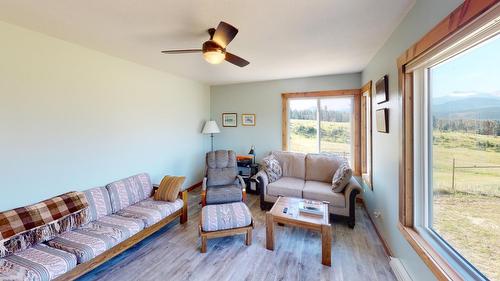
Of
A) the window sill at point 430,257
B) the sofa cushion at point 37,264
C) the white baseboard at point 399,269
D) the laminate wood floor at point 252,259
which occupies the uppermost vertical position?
the window sill at point 430,257

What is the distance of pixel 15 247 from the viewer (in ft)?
6.26

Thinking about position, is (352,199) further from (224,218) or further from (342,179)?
(224,218)

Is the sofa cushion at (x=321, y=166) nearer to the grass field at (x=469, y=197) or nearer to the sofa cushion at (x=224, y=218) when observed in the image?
the sofa cushion at (x=224, y=218)

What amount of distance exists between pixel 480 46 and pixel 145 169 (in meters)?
4.22

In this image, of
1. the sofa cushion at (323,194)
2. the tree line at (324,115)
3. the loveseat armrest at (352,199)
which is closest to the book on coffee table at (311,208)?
the sofa cushion at (323,194)

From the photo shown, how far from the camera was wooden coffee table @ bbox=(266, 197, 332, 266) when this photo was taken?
2.31 meters

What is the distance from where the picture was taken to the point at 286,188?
3598 mm

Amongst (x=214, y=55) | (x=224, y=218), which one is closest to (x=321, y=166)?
(x=224, y=218)

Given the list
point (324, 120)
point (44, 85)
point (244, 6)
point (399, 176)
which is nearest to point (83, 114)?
point (44, 85)

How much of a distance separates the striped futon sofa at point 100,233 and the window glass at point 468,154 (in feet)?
9.79

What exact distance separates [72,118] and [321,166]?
390cm

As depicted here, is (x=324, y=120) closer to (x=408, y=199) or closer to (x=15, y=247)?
(x=408, y=199)

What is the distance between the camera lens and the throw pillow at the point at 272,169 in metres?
3.93

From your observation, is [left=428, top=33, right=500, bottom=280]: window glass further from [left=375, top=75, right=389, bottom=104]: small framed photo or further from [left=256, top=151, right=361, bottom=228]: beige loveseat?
[left=256, top=151, right=361, bottom=228]: beige loveseat
